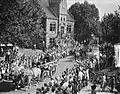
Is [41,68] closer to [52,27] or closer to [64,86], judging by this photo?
[64,86]

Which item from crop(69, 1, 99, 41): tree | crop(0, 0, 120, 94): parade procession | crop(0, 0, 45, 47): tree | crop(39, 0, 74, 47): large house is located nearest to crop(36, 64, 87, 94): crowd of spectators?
crop(0, 0, 120, 94): parade procession

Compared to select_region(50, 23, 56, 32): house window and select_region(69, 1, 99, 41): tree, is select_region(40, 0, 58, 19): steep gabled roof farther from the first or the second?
select_region(69, 1, 99, 41): tree

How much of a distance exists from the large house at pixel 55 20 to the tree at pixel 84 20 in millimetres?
6300

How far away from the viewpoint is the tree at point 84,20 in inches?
2512

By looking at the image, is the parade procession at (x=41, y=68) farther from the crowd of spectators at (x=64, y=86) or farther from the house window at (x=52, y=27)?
the house window at (x=52, y=27)

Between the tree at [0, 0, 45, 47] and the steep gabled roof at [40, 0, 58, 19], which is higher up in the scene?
the steep gabled roof at [40, 0, 58, 19]

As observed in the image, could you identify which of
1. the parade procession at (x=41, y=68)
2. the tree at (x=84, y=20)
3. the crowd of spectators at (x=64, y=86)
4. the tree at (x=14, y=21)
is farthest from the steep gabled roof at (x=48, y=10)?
the crowd of spectators at (x=64, y=86)

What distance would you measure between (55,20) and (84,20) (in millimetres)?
15248

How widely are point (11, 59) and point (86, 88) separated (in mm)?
9217

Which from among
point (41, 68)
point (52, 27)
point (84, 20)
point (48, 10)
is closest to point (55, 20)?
point (52, 27)

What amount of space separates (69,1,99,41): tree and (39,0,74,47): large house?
630 centimetres

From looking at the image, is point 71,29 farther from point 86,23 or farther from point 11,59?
point 11,59

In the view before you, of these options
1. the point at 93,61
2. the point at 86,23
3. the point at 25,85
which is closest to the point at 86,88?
the point at 25,85

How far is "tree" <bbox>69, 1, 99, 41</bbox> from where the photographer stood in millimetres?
63812
